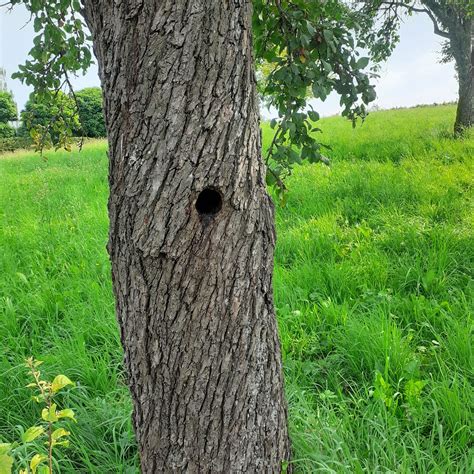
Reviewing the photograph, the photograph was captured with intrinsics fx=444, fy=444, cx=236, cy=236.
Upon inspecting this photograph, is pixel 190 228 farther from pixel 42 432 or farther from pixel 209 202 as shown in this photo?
pixel 42 432

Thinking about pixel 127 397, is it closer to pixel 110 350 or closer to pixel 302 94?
pixel 110 350

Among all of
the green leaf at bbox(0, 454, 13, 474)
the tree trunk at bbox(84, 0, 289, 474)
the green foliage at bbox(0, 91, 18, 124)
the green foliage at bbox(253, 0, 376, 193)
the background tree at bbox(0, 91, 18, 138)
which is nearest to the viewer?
the green leaf at bbox(0, 454, 13, 474)

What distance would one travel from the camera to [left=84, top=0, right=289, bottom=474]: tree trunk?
125cm

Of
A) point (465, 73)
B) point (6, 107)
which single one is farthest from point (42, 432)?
point (6, 107)

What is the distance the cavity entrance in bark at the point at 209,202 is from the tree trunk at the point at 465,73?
864 centimetres

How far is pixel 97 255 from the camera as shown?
3949mm

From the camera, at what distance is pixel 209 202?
54.0 inches

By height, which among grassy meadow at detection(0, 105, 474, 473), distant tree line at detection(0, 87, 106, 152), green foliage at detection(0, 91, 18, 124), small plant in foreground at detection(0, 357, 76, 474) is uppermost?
green foliage at detection(0, 91, 18, 124)

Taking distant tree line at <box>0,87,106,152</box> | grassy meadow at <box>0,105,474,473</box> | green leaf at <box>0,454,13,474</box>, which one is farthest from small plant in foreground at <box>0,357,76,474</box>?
distant tree line at <box>0,87,106,152</box>

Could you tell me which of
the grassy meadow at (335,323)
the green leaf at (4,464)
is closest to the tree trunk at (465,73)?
the grassy meadow at (335,323)

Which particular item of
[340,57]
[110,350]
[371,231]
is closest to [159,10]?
[340,57]

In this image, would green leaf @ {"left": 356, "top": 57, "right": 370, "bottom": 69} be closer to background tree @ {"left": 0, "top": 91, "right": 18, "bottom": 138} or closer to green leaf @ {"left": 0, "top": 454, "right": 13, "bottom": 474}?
green leaf @ {"left": 0, "top": 454, "right": 13, "bottom": 474}

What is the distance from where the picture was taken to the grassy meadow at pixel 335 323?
1924 millimetres

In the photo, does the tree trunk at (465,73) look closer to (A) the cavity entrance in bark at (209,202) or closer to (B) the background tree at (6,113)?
(A) the cavity entrance in bark at (209,202)
